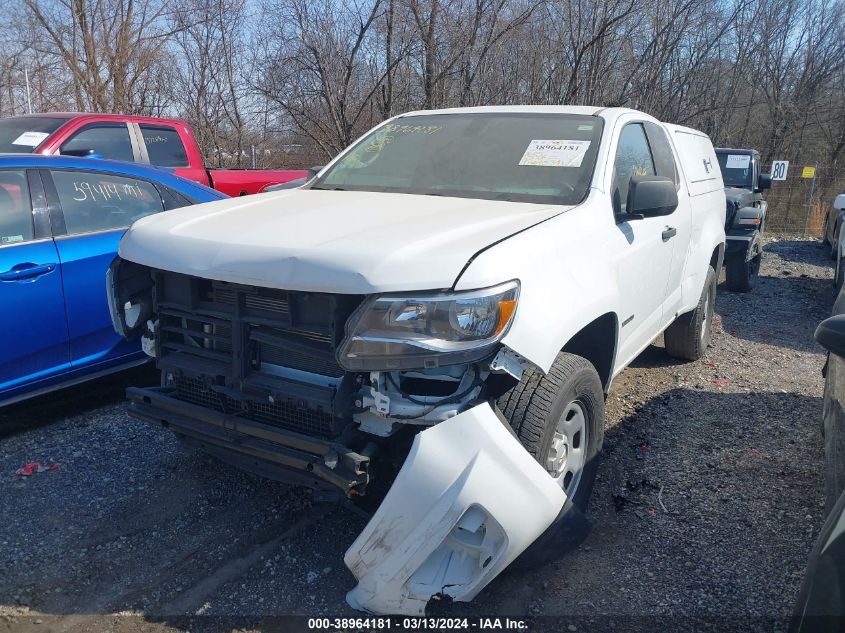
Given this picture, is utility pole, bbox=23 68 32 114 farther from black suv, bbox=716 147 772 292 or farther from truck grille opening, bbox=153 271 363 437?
truck grille opening, bbox=153 271 363 437

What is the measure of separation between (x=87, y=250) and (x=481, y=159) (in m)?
2.49

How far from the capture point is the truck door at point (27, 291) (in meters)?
3.94

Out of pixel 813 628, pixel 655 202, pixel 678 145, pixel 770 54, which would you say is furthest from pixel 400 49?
pixel 770 54

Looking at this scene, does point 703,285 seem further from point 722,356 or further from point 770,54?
point 770,54

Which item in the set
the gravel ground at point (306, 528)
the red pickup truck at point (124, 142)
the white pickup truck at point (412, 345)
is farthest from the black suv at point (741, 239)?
the white pickup truck at point (412, 345)

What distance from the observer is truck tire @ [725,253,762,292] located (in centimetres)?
912

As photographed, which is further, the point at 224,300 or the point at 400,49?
the point at 400,49

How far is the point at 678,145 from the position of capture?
5.06 metres

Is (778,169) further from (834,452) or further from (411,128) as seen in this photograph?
(834,452)

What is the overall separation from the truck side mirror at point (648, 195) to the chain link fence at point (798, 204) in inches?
587

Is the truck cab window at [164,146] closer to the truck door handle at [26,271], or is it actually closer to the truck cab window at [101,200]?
the truck cab window at [101,200]

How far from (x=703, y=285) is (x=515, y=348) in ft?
11.6

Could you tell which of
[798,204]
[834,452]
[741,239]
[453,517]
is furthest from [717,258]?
[798,204]

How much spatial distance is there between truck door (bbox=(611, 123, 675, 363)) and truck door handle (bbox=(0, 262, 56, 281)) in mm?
3215
